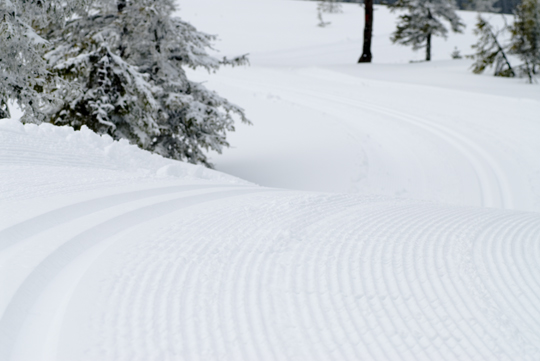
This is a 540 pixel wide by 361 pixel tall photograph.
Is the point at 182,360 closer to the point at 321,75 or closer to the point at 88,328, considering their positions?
the point at 88,328

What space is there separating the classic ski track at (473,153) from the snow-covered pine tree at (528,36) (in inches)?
235

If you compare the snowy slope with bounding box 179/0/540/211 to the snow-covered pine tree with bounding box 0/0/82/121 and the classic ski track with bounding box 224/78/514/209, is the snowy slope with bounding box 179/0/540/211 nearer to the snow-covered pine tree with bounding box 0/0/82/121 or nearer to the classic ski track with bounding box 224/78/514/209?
the classic ski track with bounding box 224/78/514/209

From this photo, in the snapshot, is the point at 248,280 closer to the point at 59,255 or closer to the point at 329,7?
the point at 59,255

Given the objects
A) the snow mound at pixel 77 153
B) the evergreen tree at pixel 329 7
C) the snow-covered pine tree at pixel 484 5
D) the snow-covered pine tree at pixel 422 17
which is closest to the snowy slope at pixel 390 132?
the snow-covered pine tree at pixel 422 17

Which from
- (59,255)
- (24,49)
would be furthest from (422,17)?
(59,255)

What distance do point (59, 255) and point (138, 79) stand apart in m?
5.05

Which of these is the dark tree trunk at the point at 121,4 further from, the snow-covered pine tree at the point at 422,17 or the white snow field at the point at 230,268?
the snow-covered pine tree at the point at 422,17

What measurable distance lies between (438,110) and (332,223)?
1000cm

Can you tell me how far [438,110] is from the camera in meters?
11.7

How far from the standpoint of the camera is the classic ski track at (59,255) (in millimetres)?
1487

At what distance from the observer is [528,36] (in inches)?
603

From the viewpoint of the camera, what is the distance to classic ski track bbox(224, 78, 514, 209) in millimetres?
6539

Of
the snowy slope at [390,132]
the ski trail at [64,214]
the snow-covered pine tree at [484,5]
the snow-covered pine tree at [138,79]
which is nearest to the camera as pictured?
the ski trail at [64,214]

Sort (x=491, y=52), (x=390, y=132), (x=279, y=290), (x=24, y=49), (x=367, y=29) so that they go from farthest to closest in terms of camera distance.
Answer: (x=367, y=29), (x=491, y=52), (x=390, y=132), (x=24, y=49), (x=279, y=290)
